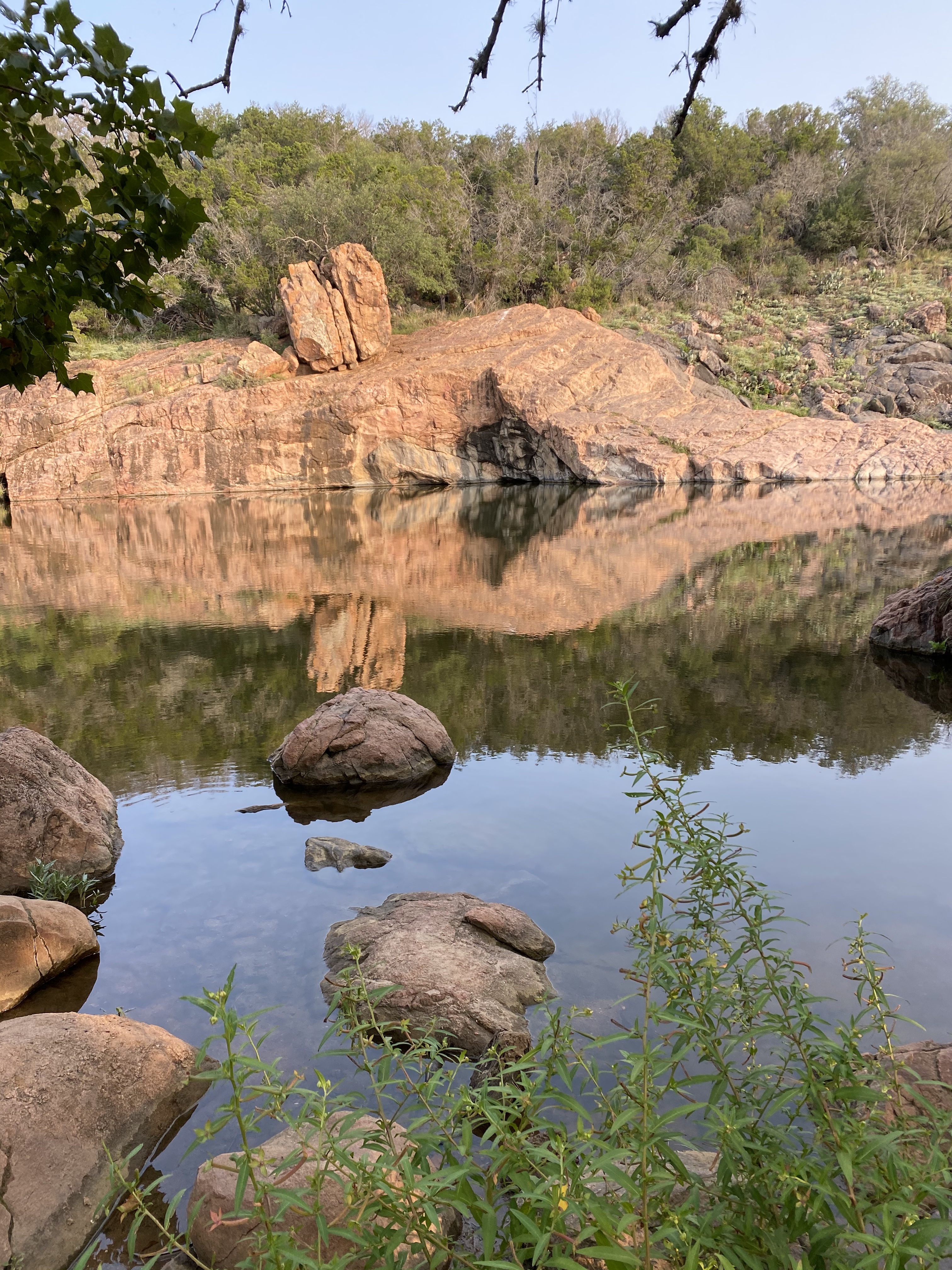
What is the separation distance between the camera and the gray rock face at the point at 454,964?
12.6 ft

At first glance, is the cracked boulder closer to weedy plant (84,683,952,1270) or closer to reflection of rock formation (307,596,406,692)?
weedy plant (84,683,952,1270)

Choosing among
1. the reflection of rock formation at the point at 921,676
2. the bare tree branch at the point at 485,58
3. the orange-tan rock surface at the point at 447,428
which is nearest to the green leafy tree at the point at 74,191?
the bare tree branch at the point at 485,58

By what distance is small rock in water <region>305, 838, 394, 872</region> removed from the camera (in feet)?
18.2

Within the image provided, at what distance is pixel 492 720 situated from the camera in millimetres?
8492

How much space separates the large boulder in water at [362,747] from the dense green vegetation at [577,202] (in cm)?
3221

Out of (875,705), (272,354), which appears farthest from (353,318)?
(875,705)

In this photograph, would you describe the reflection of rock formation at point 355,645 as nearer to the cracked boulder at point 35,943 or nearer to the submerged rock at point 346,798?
the submerged rock at point 346,798

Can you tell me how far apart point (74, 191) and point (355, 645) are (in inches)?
308

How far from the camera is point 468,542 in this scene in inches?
727

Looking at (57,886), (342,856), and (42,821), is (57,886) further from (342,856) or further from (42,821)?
(342,856)

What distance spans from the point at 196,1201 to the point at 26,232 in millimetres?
3625

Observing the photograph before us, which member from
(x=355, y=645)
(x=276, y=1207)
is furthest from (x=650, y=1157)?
(x=355, y=645)

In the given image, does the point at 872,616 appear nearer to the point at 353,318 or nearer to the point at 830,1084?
the point at 830,1084

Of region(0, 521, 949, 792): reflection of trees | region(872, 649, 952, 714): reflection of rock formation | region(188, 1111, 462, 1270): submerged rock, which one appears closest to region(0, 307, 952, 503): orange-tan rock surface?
region(0, 521, 949, 792): reflection of trees
